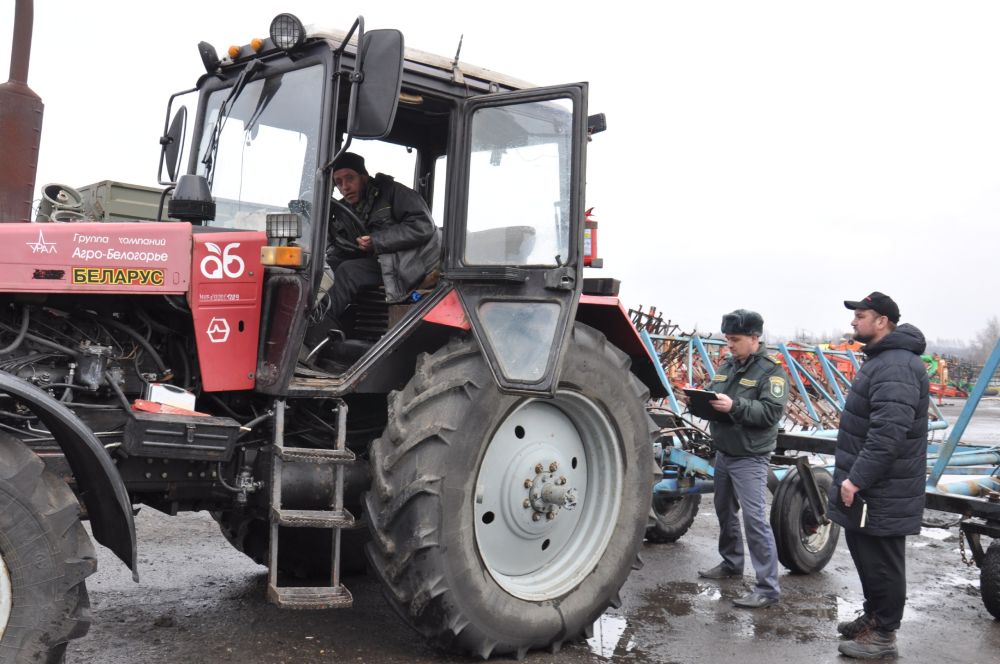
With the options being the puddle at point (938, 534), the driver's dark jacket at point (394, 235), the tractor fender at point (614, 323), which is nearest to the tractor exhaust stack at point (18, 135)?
the driver's dark jacket at point (394, 235)

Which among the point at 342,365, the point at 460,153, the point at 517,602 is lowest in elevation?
the point at 517,602

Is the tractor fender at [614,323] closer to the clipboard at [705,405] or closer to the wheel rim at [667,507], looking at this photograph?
the clipboard at [705,405]

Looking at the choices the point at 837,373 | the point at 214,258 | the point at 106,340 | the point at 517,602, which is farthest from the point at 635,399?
the point at 837,373

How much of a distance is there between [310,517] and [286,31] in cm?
208

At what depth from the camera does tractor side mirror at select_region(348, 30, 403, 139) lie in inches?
144

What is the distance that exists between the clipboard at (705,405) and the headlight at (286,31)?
301cm

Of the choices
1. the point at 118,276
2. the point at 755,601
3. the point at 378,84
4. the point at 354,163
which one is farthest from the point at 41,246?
the point at 755,601

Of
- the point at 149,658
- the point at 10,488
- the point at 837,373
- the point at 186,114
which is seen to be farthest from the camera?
the point at 837,373

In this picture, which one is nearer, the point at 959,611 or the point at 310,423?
the point at 310,423

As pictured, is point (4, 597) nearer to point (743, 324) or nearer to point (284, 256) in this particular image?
point (284, 256)

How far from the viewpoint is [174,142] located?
499cm

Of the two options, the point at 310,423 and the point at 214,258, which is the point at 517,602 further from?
the point at 214,258

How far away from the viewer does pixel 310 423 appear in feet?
14.4

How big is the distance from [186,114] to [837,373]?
9501mm
